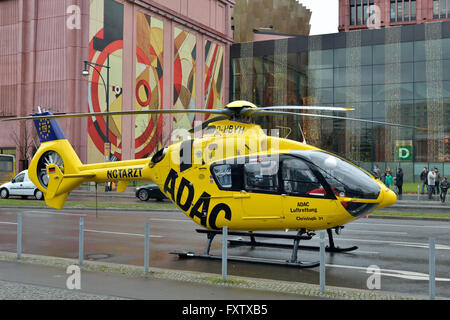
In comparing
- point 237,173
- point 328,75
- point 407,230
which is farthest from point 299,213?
→ point 328,75

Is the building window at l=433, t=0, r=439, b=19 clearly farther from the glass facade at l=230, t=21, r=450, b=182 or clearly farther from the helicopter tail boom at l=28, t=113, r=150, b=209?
the helicopter tail boom at l=28, t=113, r=150, b=209

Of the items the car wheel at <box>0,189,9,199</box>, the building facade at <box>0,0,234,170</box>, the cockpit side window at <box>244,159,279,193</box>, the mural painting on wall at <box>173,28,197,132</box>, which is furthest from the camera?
the mural painting on wall at <box>173,28,197,132</box>

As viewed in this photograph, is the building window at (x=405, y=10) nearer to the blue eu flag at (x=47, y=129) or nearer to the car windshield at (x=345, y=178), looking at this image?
the blue eu flag at (x=47, y=129)

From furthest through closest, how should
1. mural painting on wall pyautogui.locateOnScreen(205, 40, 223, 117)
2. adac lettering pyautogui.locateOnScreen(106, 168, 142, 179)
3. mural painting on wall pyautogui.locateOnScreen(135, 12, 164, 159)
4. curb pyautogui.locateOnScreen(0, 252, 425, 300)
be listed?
mural painting on wall pyautogui.locateOnScreen(205, 40, 223, 117) → mural painting on wall pyautogui.locateOnScreen(135, 12, 164, 159) → adac lettering pyautogui.locateOnScreen(106, 168, 142, 179) → curb pyautogui.locateOnScreen(0, 252, 425, 300)

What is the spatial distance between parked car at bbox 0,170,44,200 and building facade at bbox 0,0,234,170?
9.34 metres

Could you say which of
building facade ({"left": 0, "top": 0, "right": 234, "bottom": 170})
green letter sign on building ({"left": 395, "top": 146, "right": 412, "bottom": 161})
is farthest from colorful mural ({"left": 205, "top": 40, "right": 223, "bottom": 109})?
green letter sign on building ({"left": 395, "top": 146, "right": 412, "bottom": 161})

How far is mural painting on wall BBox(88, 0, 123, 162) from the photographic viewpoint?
134 ft

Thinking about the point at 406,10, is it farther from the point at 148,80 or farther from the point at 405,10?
the point at 148,80

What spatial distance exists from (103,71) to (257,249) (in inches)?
1297

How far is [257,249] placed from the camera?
40.6 feet

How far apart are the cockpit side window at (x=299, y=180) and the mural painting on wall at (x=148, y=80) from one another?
118 ft

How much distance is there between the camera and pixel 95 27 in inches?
1612

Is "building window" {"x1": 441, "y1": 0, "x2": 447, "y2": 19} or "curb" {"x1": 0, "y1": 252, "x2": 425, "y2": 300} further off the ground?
"building window" {"x1": 441, "y1": 0, "x2": 447, "y2": 19}
